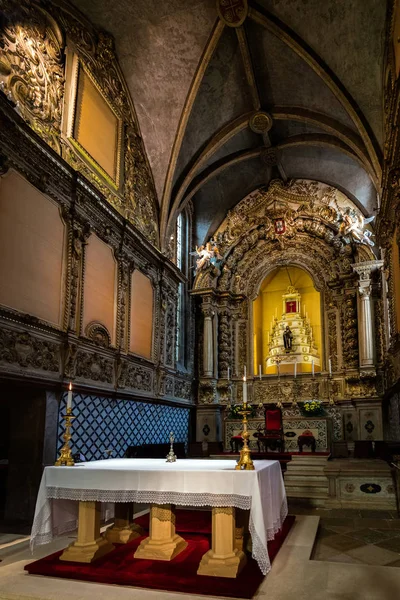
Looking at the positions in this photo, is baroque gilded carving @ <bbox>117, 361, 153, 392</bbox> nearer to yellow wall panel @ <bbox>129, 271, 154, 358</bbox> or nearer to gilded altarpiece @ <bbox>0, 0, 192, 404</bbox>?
gilded altarpiece @ <bbox>0, 0, 192, 404</bbox>

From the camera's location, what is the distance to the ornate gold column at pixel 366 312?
646 inches

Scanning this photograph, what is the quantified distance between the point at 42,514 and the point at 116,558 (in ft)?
3.33

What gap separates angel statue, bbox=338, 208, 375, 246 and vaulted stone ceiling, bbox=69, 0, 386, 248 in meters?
1.42

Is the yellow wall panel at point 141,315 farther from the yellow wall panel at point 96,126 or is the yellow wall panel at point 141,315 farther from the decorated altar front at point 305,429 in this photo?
the decorated altar front at point 305,429

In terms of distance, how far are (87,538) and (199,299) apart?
13.7 metres

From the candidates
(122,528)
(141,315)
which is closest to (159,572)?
(122,528)

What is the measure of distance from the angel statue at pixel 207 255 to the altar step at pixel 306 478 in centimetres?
795

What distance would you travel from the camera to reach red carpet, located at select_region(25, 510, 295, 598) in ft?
16.2

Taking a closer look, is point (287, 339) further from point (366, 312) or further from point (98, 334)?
point (98, 334)

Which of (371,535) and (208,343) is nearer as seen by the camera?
(371,535)

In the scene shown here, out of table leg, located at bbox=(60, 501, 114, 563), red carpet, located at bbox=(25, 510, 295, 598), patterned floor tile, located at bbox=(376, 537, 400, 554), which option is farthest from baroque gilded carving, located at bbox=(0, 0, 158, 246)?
patterned floor tile, located at bbox=(376, 537, 400, 554)

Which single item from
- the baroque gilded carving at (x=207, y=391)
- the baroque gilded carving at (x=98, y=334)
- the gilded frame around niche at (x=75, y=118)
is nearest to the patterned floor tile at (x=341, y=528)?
the baroque gilded carving at (x=98, y=334)

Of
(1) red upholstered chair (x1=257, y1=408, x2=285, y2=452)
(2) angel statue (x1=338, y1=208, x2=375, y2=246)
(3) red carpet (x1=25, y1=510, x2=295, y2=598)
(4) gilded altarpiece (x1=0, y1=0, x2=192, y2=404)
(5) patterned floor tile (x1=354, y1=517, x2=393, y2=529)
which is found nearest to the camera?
(3) red carpet (x1=25, y1=510, x2=295, y2=598)

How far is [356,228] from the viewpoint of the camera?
55.8ft
